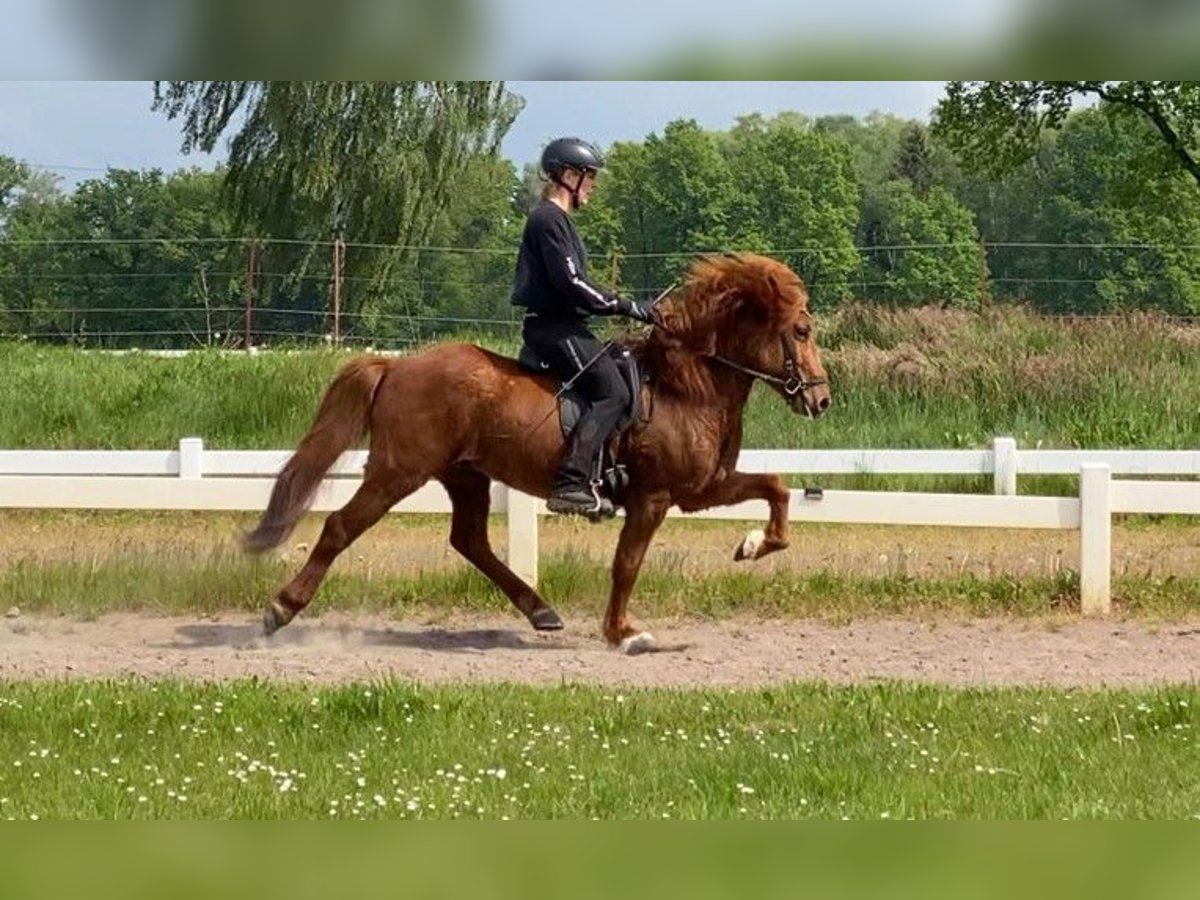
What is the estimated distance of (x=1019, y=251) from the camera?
21625 millimetres

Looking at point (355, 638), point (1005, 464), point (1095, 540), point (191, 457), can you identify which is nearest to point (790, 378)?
point (1095, 540)

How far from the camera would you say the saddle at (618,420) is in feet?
31.8

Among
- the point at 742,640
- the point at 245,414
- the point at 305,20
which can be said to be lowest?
the point at 742,640

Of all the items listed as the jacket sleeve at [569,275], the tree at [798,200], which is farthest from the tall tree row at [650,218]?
the jacket sleeve at [569,275]

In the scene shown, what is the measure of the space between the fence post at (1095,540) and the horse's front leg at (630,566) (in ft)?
9.36

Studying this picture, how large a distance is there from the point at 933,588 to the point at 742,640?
1.71 metres

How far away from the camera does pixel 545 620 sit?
33.8 ft

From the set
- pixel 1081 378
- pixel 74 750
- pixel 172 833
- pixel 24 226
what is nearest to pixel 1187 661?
pixel 74 750

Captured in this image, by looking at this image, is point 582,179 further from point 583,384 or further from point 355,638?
point 355,638

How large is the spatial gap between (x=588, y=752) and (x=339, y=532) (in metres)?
3.62

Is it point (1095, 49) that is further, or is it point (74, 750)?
point (74, 750)

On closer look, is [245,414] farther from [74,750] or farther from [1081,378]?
[74,750]

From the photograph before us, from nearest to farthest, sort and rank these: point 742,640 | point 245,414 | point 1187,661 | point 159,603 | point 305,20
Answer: point 305,20 → point 1187,661 → point 742,640 → point 159,603 → point 245,414

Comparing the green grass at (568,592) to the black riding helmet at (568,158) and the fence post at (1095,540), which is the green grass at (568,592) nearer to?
the fence post at (1095,540)
